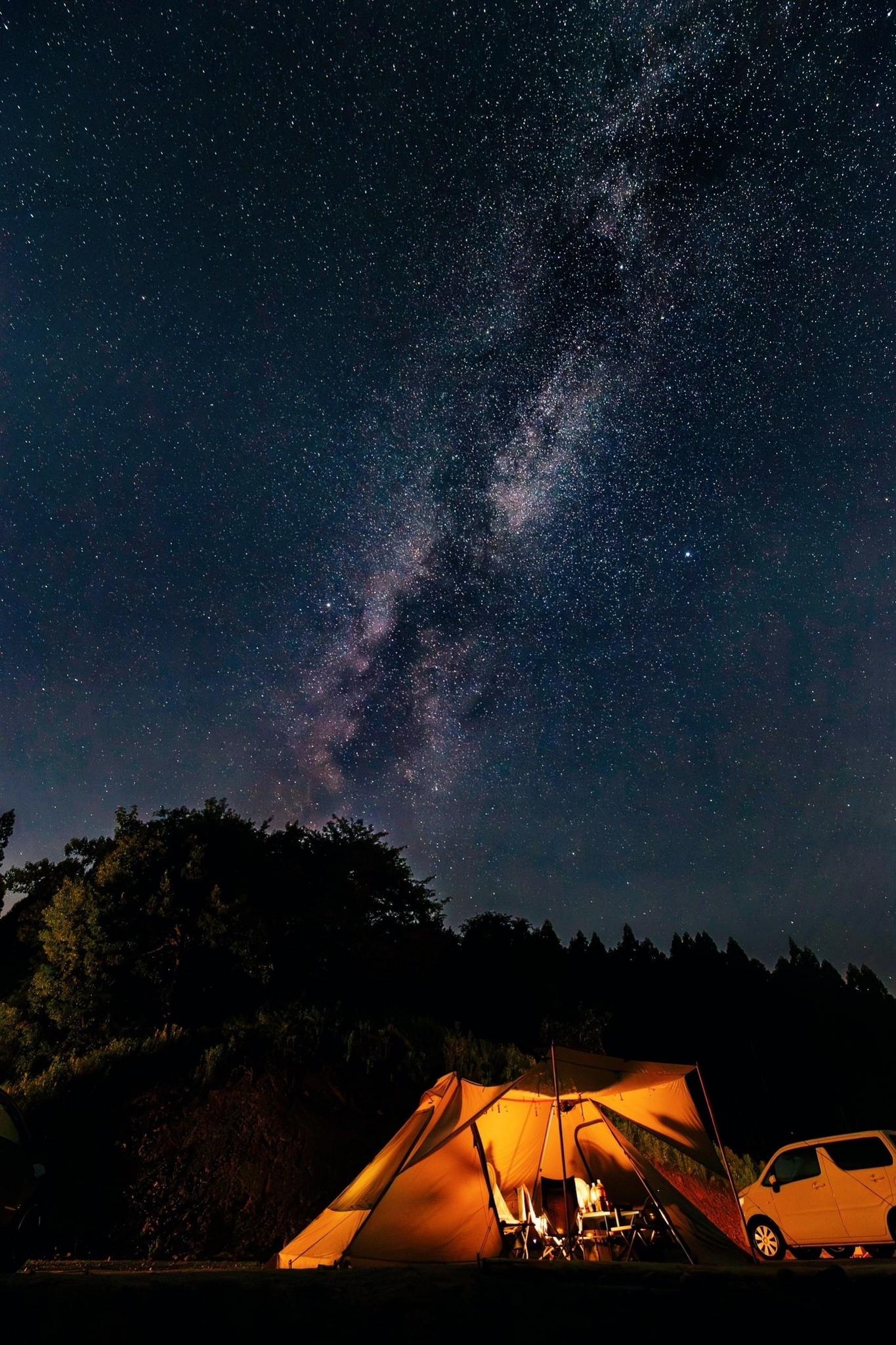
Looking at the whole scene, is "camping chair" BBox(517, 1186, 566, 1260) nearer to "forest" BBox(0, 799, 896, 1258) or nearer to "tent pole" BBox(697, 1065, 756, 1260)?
"tent pole" BBox(697, 1065, 756, 1260)

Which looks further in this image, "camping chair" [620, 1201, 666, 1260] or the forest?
the forest

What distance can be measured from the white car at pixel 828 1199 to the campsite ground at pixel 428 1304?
21.6ft

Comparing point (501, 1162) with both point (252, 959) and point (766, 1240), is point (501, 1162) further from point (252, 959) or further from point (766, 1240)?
point (252, 959)

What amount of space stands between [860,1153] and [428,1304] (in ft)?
27.6

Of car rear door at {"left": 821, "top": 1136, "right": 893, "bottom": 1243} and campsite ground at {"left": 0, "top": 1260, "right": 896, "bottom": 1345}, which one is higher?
campsite ground at {"left": 0, "top": 1260, "right": 896, "bottom": 1345}

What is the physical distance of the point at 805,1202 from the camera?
344 inches

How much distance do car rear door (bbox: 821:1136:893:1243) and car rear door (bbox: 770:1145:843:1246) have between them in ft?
0.51

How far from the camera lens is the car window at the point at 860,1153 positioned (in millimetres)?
8023

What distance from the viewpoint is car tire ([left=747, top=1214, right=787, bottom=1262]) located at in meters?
8.95

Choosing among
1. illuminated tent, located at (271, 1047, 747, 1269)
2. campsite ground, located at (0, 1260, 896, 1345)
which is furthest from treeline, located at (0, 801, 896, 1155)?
campsite ground, located at (0, 1260, 896, 1345)

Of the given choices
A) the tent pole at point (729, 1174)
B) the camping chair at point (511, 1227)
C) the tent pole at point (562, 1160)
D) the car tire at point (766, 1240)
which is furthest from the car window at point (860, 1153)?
the camping chair at point (511, 1227)

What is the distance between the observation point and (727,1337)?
94.8 inches

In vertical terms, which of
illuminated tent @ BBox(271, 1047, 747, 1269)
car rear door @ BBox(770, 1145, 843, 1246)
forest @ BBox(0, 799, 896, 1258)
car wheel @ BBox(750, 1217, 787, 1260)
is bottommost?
car wheel @ BBox(750, 1217, 787, 1260)

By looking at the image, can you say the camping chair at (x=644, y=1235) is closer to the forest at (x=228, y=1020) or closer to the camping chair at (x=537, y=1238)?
the camping chair at (x=537, y=1238)
